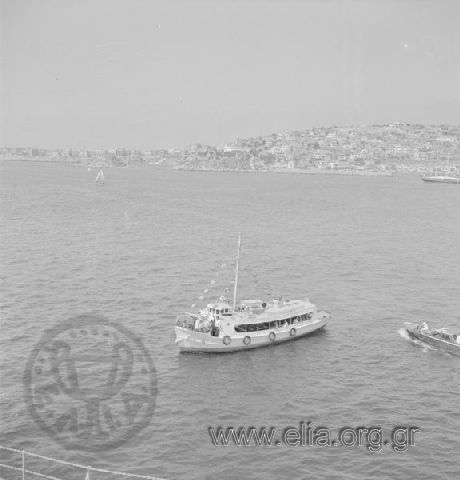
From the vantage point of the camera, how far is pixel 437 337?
40031 millimetres

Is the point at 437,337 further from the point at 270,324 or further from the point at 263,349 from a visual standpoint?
the point at 263,349

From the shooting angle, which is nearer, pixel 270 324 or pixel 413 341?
pixel 413 341

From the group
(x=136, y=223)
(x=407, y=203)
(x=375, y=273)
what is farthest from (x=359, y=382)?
(x=407, y=203)

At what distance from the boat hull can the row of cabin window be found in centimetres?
28

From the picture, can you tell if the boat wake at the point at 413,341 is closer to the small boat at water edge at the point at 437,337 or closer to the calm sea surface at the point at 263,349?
the small boat at water edge at the point at 437,337

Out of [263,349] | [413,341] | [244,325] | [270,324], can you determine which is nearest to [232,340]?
[244,325]

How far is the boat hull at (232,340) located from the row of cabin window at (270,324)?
28 centimetres

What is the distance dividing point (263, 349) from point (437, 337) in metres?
11.0

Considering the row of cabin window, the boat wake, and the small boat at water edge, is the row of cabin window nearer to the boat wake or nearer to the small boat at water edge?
the boat wake

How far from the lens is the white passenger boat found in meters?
39.2

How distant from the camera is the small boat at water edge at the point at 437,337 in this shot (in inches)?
1536

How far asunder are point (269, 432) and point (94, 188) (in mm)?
151652

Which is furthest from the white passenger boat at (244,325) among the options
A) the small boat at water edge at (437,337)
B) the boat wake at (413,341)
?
the small boat at water edge at (437,337)

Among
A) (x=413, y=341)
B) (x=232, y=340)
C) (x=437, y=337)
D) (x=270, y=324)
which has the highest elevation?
(x=437, y=337)
